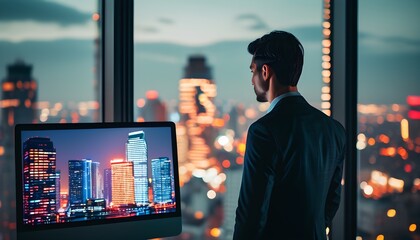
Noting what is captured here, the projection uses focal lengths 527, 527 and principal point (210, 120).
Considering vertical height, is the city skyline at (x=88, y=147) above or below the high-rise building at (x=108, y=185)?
above

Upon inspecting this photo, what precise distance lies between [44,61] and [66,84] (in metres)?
0.16

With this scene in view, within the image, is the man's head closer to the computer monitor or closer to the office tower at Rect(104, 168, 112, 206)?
the computer monitor

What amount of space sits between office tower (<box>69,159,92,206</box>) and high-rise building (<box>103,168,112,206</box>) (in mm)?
62

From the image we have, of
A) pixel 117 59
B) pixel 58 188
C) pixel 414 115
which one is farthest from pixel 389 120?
pixel 58 188

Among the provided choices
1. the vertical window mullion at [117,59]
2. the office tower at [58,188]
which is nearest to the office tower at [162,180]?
the office tower at [58,188]

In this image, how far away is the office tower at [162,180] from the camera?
2.26m

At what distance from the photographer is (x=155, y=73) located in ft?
9.37

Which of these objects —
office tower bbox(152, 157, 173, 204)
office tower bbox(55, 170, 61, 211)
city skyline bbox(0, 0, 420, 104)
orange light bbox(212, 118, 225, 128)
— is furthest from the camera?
orange light bbox(212, 118, 225, 128)

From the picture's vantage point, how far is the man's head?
2.06 meters

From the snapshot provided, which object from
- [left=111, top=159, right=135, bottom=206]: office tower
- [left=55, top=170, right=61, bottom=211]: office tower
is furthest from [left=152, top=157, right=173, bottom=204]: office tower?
[left=55, top=170, right=61, bottom=211]: office tower

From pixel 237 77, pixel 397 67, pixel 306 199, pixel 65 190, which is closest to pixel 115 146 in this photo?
pixel 65 190

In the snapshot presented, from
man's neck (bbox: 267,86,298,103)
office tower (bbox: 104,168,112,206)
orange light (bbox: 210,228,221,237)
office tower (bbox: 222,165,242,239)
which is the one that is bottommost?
orange light (bbox: 210,228,221,237)

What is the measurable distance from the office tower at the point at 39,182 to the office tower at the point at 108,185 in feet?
0.66

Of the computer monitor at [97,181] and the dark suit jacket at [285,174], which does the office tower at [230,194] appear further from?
the dark suit jacket at [285,174]
